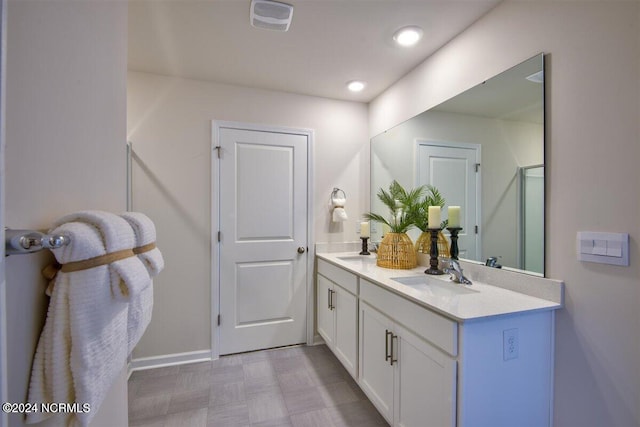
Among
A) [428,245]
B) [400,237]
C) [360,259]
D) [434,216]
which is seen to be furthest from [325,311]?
[434,216]

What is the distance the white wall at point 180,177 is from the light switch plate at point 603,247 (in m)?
2.24

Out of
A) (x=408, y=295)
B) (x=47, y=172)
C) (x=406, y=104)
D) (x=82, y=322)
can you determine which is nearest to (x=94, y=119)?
(x=47, y=172)

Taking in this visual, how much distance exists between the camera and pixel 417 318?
1.32 metres

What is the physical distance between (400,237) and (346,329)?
0.77 meters

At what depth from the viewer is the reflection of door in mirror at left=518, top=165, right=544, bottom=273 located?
1340 mm

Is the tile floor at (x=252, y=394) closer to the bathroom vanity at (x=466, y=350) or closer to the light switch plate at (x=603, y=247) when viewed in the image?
the bathroom vanity at (x=466, y=350)

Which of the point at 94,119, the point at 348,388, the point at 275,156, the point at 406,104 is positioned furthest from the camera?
the point at 275,156

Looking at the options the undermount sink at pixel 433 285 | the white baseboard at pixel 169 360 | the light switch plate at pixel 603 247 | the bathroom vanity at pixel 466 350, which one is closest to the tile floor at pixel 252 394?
the white baseboard at pixel 169 360

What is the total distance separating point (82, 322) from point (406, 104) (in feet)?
7.70

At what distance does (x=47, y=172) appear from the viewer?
1.95 ft

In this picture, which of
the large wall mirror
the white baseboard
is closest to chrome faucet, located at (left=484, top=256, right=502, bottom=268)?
the large wall mirror

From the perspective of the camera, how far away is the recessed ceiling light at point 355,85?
2.45m

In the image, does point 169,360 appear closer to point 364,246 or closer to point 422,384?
point 364,246

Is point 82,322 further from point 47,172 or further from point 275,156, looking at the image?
point 275,156
